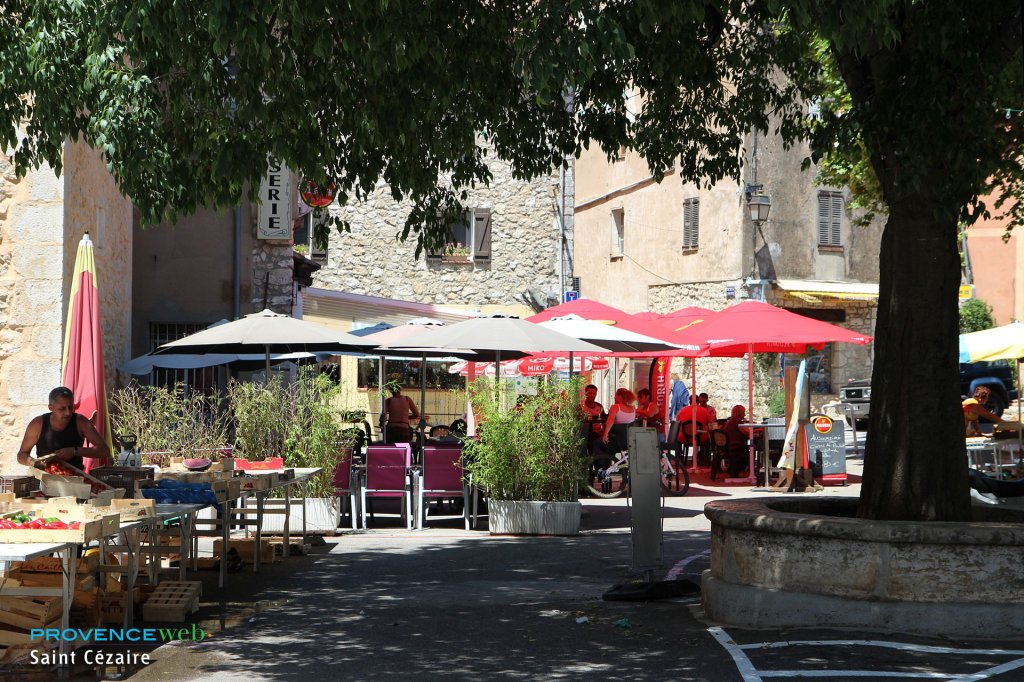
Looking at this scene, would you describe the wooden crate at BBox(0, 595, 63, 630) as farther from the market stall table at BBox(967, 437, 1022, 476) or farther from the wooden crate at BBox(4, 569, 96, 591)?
the market stall table at BBox(967, 437, 1022, 476)

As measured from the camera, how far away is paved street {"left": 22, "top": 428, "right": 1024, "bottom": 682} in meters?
6.73

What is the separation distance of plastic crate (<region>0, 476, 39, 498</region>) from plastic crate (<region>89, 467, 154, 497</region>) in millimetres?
445

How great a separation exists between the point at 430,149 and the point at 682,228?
22010 mm

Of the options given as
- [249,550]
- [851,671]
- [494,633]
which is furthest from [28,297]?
[851,671]

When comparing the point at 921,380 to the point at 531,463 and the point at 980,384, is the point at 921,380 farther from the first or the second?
the point at 980,384

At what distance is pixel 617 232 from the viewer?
3538cm

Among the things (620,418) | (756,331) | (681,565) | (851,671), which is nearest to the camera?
(851,671)

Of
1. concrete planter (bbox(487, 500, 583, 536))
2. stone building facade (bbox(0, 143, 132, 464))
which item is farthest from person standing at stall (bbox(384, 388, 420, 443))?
stone building facade (bbox(0, 143, 132, 464))

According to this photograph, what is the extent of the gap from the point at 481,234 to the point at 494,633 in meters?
26.4

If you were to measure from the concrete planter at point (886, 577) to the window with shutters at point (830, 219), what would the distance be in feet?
74.6

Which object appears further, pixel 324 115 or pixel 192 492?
pixel 192 492

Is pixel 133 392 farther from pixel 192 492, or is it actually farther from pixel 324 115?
pixel 324 115

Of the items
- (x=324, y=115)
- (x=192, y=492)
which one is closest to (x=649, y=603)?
(x=192, y=492)

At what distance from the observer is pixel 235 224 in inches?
808
